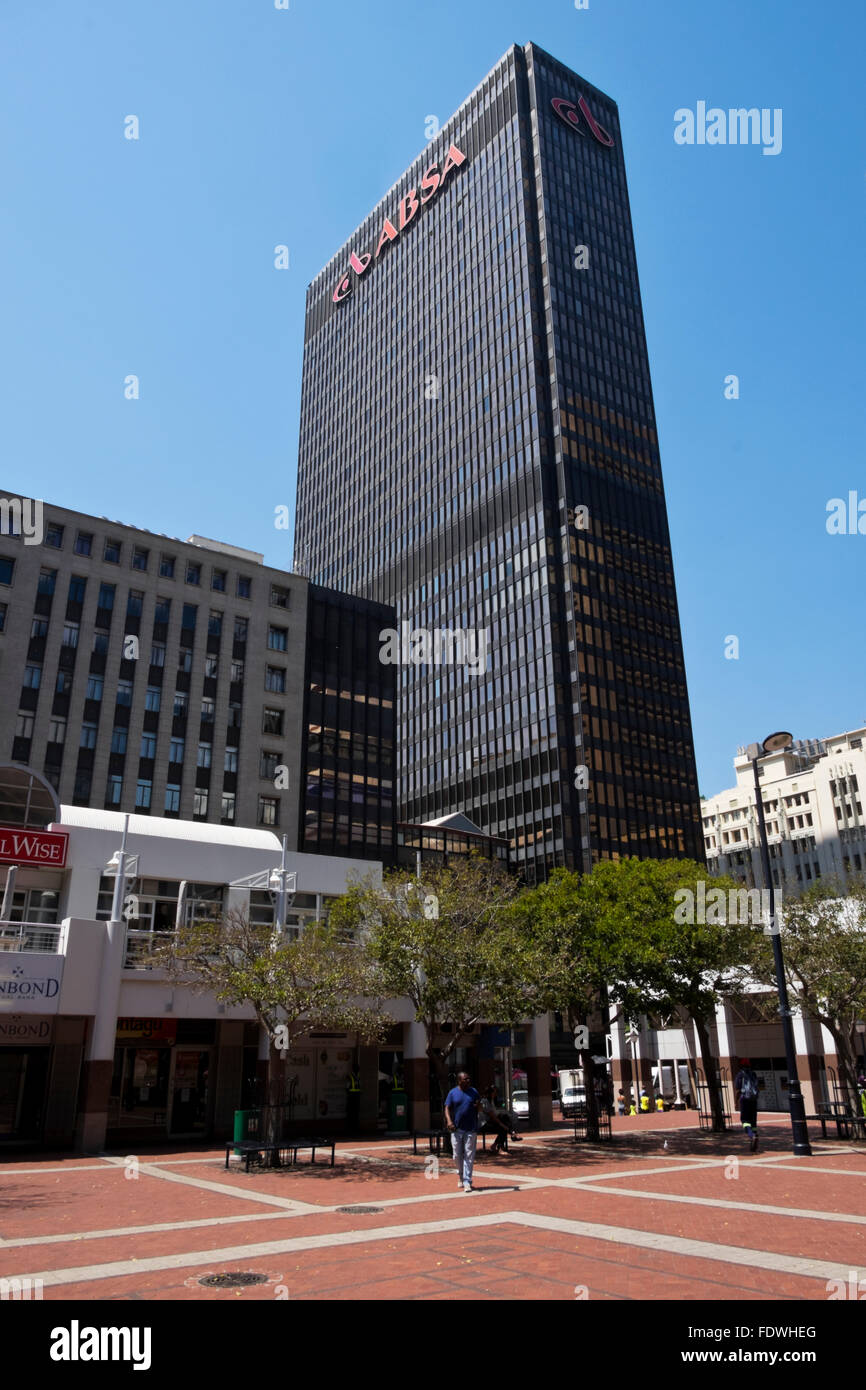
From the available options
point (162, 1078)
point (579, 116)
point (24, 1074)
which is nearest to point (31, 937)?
point (24, 1074)

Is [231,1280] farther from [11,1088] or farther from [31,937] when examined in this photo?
[11,1088]

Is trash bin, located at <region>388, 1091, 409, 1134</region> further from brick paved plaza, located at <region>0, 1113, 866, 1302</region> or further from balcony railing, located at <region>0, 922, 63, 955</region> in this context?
balcony railing, located at <region>0, 922, 63, 955</region>

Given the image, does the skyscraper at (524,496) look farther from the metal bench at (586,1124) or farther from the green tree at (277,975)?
the green tree at (277,975)

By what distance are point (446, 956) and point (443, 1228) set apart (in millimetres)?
11807

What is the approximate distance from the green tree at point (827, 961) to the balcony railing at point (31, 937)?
72.6ft

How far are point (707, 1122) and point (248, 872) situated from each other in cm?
2065

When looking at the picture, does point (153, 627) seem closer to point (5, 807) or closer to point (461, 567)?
point (5, 807)

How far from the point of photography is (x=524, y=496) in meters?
107

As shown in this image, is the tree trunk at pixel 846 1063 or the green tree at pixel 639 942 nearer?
the green tree at pixel 639 942

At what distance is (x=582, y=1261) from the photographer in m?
10.9

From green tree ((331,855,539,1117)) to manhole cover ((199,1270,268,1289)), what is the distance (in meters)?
15.0

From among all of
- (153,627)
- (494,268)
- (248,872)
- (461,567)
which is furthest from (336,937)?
(494,268)

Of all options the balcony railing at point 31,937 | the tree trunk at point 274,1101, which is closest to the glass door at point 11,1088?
the balcony railing at point 31,937

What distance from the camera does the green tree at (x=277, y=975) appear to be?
23.6 metres
